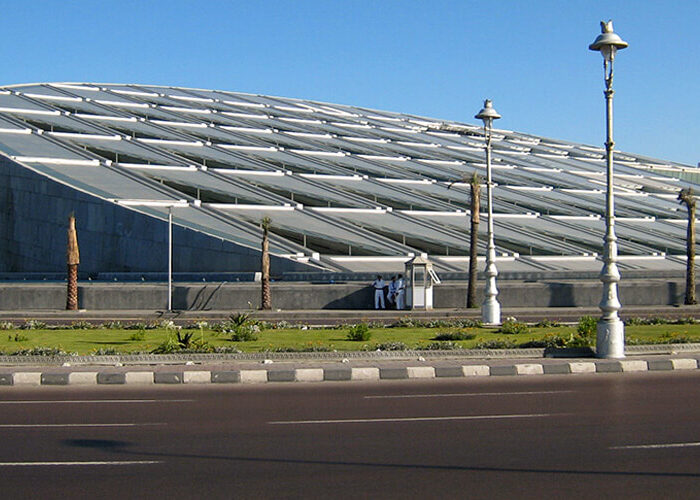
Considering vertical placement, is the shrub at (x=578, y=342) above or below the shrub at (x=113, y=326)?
above

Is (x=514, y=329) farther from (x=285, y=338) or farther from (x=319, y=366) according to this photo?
(x=319, y=366)

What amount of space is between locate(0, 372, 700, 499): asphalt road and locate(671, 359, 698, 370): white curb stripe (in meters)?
3.02

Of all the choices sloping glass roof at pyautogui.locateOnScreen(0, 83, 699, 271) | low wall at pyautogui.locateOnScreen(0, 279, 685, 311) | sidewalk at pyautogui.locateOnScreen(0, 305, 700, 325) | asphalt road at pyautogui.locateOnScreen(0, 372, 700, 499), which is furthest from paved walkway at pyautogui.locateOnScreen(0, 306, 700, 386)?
sloping glass roof at pyautogui.locateOnScreen(0, 83, 699, 271)

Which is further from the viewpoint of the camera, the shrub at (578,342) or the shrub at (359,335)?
the shrub at (359,335)

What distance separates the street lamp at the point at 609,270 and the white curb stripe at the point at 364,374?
5142 millimetres

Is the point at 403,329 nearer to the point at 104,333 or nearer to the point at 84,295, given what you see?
the point at 104,333

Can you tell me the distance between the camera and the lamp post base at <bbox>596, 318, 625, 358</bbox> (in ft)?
60.5

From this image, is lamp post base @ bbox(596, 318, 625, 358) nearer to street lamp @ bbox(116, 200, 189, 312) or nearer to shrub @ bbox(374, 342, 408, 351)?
shrub @ bbox(374, 342, 408, 351)

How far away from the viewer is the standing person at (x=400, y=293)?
3434 centimetres

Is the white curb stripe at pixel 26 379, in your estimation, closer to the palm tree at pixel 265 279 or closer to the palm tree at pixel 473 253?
the palm tree at pixel 265 279

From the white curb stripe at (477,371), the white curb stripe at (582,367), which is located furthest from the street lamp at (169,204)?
the white curb stripe at (582,367)

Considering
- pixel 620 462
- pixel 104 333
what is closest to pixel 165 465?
pixel 620 462

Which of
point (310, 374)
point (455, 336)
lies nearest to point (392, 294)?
point (455, 336)

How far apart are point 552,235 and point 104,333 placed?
27331 millimetres
